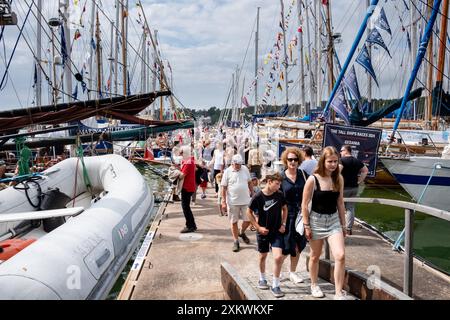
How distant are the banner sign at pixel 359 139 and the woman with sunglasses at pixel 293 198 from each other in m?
5.14

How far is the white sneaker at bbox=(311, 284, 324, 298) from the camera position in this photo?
11.6 feet

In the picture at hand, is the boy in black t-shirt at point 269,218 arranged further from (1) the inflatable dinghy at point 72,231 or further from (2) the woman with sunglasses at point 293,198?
(1) the inflatable dinghy at point 72,231

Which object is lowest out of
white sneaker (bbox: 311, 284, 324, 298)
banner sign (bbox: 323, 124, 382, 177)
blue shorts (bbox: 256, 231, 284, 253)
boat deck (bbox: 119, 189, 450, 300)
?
boat deck (bbox: 119, 189, 450, 300)

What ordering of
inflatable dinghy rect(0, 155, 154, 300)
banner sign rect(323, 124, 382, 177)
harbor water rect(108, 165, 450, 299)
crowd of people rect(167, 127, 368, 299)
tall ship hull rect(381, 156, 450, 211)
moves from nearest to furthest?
inflatable dinghy rect(0, 155, 154, 300), crowd of people rect(167, 127, 368, 299), harbor water rect(108, 165, 450, 299), banner sign rect(323, 124, 382, 177), tall ship hull rect(381, 156, 450, 211)

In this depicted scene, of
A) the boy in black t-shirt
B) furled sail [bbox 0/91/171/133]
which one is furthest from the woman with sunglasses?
furled sail [bbox 0/91/171/133]

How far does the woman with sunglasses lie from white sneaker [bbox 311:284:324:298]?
35 cm

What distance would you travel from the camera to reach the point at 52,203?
22.3ft

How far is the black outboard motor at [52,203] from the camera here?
6.70 meters

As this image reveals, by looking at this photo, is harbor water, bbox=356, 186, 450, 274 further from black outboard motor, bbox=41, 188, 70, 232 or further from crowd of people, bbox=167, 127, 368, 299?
black outboard motor, bbox=41, 188, 70, 232

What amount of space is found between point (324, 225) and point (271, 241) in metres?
0.63

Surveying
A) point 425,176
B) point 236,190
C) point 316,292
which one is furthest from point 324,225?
point 425,176

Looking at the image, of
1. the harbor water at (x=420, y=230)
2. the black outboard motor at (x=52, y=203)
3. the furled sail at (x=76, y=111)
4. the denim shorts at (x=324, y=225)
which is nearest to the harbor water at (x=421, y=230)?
the harbor water at (x=420, y=230)

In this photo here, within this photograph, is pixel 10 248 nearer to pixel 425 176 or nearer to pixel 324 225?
pixel 324 225
